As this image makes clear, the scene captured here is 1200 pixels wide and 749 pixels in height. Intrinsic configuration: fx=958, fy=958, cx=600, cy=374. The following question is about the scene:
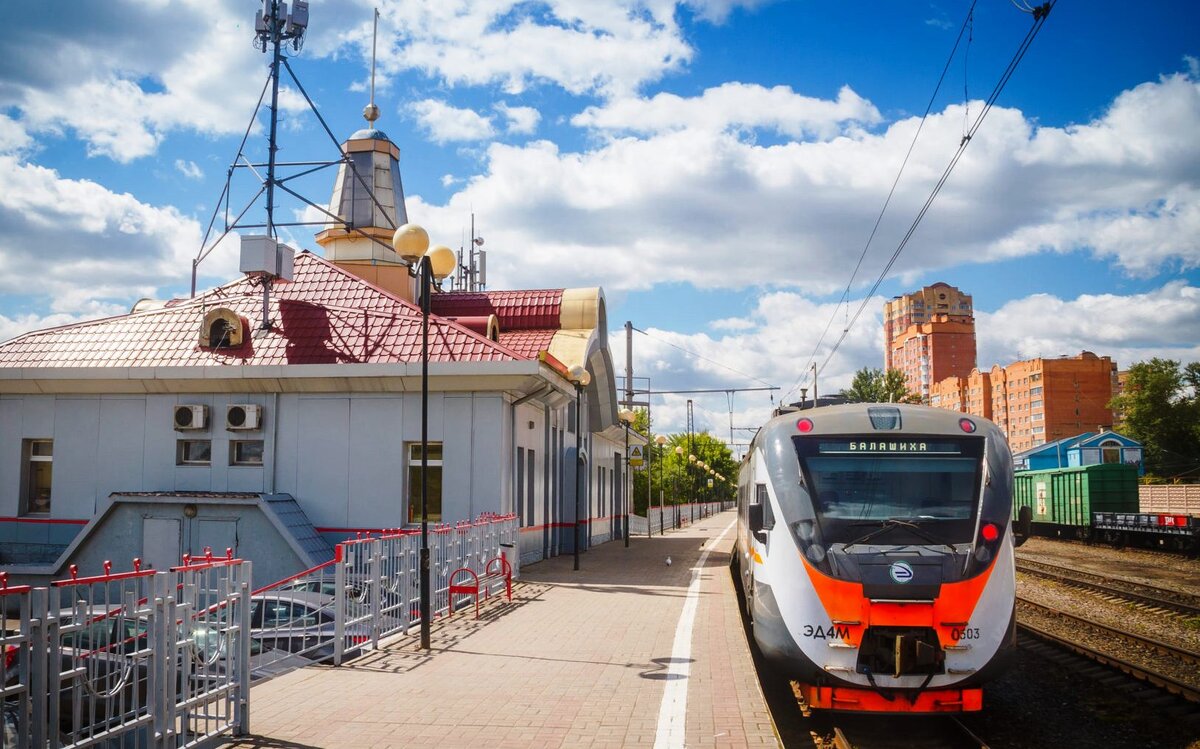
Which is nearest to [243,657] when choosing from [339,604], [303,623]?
[339,604]

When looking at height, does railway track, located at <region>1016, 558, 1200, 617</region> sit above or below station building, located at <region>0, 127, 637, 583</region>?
below

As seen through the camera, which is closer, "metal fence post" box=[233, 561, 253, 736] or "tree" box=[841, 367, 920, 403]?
"metal fence post" box=[233, 561, 253, 736]

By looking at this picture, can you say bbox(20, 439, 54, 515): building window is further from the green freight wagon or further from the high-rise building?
the high-rise building

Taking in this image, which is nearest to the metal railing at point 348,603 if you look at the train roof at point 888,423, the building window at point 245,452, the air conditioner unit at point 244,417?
the train roof at point 888,423

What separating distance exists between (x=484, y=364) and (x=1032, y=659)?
11.3 m

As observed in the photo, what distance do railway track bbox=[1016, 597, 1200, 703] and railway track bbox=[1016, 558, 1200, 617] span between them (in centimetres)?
210

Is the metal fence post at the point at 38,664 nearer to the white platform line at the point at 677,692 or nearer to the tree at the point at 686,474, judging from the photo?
the white platform line at the point at 677,692

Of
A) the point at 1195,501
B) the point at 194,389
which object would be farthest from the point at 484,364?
the point at 1195,501

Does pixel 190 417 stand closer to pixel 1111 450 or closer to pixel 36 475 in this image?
pixel 36 475

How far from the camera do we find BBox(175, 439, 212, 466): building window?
69.9 ft

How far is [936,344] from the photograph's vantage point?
146 meters

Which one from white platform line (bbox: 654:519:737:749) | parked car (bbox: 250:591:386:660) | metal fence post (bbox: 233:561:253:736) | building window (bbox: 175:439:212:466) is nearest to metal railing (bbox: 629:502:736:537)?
building window (bbox: 175:439:212:466)

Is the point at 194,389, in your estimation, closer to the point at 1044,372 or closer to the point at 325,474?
the point at 325,474

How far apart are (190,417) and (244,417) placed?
1314 millimetres
